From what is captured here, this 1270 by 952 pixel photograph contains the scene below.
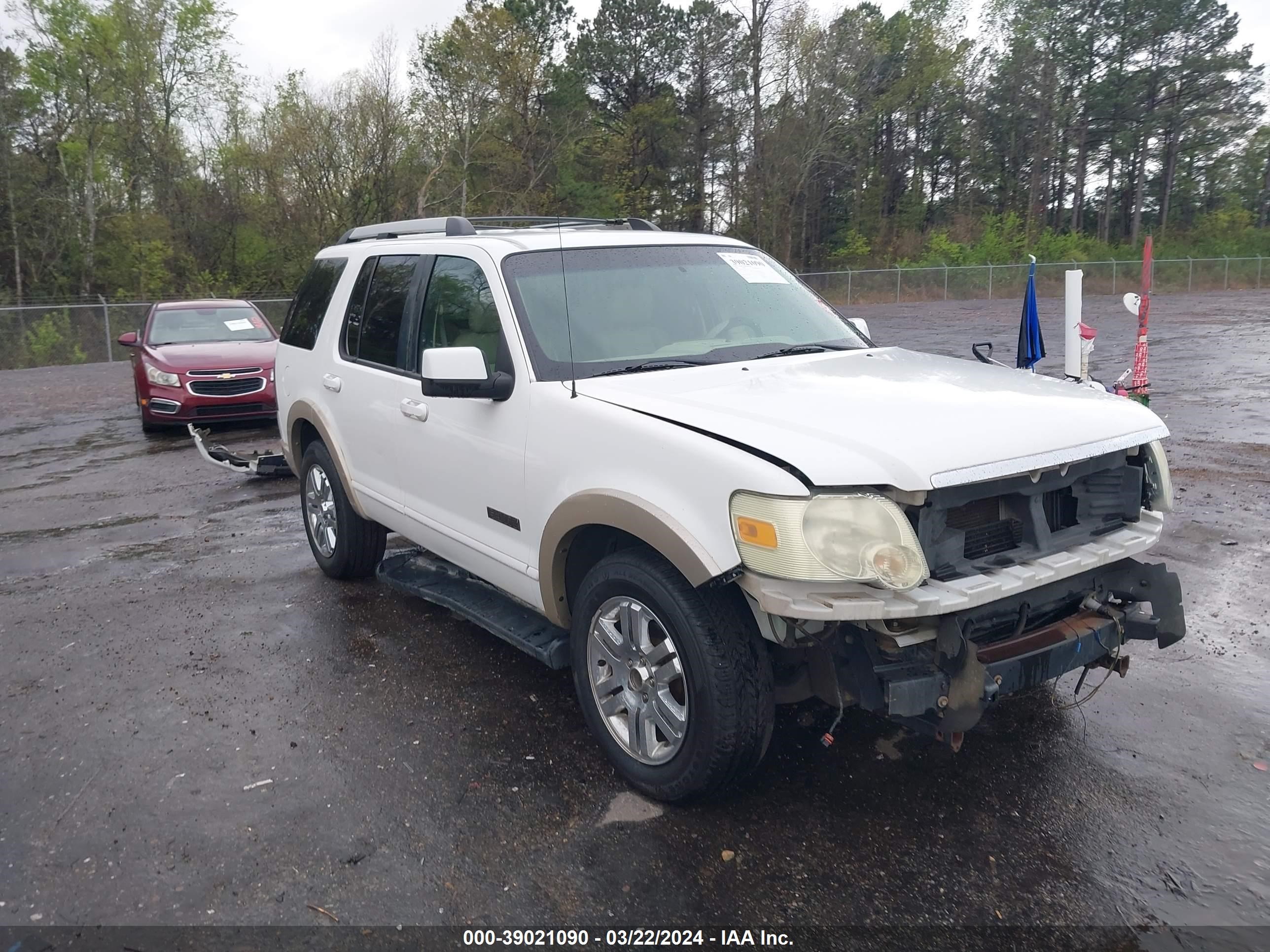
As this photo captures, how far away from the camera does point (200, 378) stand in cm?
1264

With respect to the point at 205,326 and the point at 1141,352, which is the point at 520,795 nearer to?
the point at 1141,352

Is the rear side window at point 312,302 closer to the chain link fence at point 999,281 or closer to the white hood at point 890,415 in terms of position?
the white hood at point 890,415

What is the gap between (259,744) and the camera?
4258 millimetres

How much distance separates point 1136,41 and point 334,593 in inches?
2389

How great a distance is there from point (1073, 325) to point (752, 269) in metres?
4.31

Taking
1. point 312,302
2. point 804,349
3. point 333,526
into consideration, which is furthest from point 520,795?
point 312,302

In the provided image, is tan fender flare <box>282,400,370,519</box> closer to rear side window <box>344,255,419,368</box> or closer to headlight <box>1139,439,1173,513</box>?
rear side window <box>344,255,419,368</box>

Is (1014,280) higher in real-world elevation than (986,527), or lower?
lower

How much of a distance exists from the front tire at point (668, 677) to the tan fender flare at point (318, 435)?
7.61 ft

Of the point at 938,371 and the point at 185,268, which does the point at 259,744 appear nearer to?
the point at 938,371

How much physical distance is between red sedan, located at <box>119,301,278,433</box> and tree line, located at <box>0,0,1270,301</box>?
2335 cm

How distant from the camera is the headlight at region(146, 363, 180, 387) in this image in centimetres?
1262

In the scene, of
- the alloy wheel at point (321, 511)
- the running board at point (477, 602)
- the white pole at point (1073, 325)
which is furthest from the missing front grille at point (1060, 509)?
the white pole at point (1073, 325)

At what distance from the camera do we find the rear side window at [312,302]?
612 centimetres
